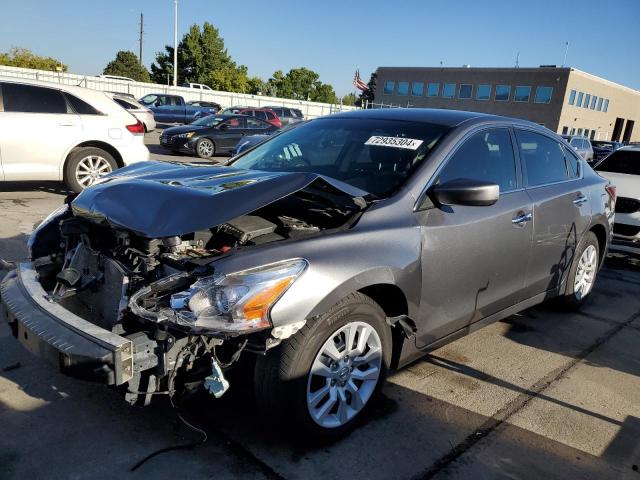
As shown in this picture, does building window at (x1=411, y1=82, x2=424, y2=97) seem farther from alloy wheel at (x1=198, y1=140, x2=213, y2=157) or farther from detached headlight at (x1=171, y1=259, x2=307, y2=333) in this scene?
detached headlight at (x1=171, y1=259, x2=307, y2=333)

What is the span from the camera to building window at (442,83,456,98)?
5700 cm

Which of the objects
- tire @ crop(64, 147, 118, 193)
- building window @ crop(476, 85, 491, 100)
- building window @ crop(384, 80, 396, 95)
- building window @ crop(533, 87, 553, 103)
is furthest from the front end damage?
building window @ crop(384, 80, 396, 95)

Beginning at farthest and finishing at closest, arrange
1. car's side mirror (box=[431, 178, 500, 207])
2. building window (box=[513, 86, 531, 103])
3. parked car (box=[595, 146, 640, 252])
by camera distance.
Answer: building window (box=[513, 86, 531, 103])
parked car (box=[595, 146, 640, 252])
car's side mirror (box=[431, 178, 500, 207])

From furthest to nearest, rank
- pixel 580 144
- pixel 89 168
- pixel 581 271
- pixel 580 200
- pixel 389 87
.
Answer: pixel 389 87 → pixel 580 144 → pixel 89 168 → pixel 581 271 → pixel 580 200

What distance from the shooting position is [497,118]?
389 centimetres

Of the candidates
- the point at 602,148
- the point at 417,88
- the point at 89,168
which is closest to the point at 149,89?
the point at 602,148

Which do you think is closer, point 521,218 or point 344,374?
point 344,374

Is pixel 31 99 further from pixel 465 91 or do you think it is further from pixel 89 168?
pixel 465 91

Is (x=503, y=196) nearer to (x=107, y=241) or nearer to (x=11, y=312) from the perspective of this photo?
(x=107, y=241)

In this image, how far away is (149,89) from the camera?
3756 centimetres

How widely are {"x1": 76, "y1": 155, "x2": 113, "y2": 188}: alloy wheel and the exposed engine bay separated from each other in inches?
213

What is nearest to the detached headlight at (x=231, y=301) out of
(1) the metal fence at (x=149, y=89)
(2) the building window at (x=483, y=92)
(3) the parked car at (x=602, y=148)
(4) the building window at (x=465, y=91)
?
(3) the parked car at (x=602, y=148)

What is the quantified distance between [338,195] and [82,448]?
6.12 ft

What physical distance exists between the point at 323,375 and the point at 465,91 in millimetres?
58276
